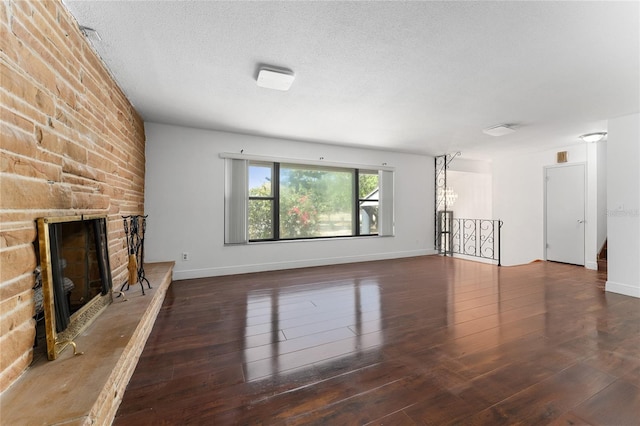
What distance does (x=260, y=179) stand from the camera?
4734mm

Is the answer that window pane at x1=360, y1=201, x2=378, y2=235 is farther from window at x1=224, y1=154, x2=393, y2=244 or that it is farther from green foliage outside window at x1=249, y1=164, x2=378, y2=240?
green foliage outside window at x1=249, y1=164, x2=378, y2=240

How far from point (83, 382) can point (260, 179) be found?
3.78 m

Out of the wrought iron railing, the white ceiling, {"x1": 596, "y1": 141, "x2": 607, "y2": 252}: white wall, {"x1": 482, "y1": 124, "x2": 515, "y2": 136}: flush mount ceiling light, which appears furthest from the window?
{"x1": 596, "y1": 141, "x2": 607, "y2": 252}: white wall

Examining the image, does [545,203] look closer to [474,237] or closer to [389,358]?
[474,237]

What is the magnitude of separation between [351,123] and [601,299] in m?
3.83

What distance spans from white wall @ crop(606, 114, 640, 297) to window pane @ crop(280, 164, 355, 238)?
382cm

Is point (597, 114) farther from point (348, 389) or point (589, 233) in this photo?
point (348, 389)

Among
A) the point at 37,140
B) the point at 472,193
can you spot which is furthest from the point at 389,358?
the point at 472,193

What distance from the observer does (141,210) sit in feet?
12.3

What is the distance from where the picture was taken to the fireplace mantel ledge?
1021 millimetres

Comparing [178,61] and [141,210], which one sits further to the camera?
[141,210]

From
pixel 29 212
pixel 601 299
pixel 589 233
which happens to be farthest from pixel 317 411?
pixel 589 233

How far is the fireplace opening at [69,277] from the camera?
1.33 meters

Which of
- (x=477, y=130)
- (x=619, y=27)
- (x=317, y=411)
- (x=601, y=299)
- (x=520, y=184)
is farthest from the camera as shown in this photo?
(x=520, y=184)
